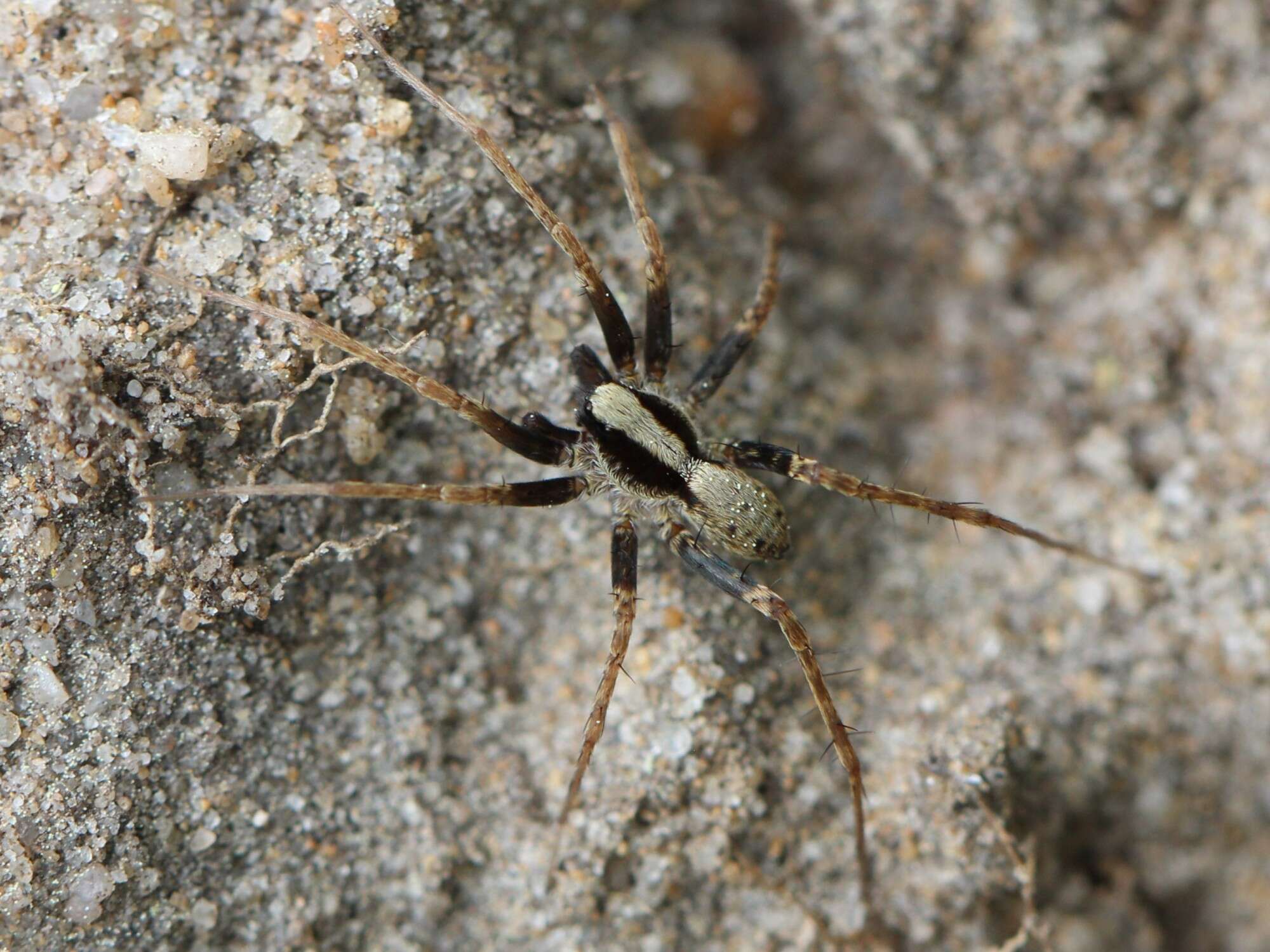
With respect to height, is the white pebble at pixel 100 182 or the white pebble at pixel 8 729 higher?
the white pebble at pixel 100 182

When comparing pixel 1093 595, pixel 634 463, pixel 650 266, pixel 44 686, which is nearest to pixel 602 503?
pixel 634 463

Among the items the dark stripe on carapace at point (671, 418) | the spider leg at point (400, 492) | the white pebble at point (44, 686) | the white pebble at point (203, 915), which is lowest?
the white pebble at point (203, 915)

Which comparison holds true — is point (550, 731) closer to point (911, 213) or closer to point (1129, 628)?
point (1129, 628)

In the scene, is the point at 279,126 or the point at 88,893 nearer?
the point at 88,893

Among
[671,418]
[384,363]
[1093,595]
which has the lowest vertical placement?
[384,363]

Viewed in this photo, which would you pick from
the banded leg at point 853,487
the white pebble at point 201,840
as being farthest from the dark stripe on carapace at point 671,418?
the white pebble at point 201,840

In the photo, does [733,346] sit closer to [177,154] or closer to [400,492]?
[400,492]

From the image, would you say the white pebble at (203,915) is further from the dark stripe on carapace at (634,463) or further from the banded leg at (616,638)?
the dark stripe on carapace at (634,463)
